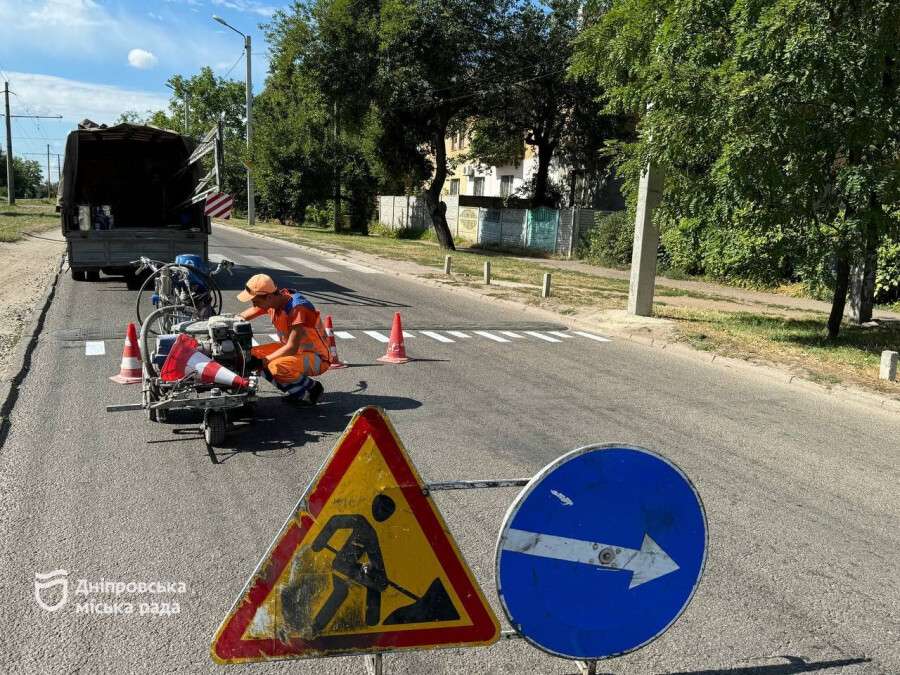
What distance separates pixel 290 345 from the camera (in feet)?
22.5

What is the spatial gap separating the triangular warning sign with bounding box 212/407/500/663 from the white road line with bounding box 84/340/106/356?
7764 millimetres

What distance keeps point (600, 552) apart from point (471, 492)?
2.56 meters

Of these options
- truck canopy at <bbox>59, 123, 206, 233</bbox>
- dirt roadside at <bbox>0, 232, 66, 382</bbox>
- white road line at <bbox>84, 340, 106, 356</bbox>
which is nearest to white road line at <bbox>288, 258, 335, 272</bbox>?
truck canopy at <bbox>59, 123, 206, 233</bbox>

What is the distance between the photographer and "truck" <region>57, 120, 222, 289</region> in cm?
1543

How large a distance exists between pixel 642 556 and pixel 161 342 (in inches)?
194

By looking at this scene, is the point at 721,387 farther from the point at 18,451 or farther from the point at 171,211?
the point at 171,211

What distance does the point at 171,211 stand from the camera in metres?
18.4

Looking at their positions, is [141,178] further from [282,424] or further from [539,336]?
[282,424]

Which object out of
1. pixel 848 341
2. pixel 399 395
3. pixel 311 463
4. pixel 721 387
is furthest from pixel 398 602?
pixel 848 341

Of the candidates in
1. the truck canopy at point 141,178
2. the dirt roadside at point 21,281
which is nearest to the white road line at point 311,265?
the truck canopy at point 141,178

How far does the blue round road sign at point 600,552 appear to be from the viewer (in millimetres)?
2580

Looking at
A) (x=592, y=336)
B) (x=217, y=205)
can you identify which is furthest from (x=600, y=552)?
(x=217, y=205)

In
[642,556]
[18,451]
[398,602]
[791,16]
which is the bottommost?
[18,451]

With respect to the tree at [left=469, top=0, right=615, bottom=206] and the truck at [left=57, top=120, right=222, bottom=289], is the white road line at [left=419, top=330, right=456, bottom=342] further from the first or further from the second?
the tree at [left=469, top=0, right=615, bottom=206]
